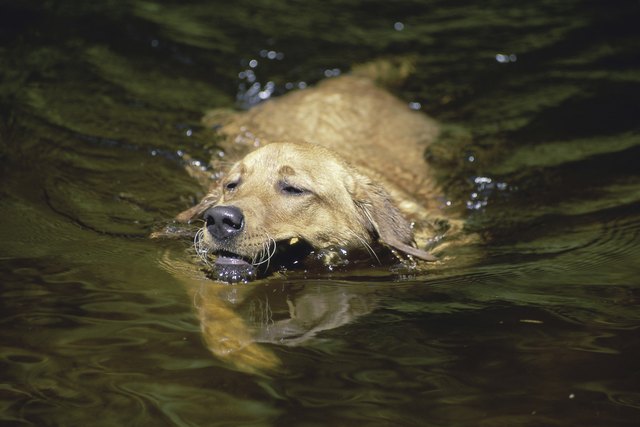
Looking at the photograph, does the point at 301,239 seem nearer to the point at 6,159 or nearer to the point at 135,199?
the point at 135,199

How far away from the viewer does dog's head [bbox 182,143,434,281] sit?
5.00m

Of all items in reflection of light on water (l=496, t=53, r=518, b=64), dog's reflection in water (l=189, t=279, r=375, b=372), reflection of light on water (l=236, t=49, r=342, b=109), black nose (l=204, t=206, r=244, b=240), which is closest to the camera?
dog's reflection in water (l=189, t=279, r=375, b=372)

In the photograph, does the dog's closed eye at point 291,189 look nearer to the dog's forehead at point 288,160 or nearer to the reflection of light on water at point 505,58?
the dog's forehead at point 288,160

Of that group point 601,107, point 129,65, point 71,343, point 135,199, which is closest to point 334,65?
point 129,65

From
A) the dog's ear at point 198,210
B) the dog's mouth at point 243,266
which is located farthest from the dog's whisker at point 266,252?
the dog's ear at point 198,210

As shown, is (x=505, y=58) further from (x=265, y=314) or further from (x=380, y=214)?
(x=265, y=314)

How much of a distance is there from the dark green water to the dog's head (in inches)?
11.8

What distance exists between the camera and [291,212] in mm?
5363

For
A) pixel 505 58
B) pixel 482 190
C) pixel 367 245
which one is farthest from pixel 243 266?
pixel 505 58

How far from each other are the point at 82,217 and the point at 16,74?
3580 mm

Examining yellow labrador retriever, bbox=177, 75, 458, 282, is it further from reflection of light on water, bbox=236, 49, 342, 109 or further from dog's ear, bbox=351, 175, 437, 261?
reflection of light on water, bbox=236, 49, 342, 109

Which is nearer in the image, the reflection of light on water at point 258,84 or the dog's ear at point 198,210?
the dog's ear at point 198,210

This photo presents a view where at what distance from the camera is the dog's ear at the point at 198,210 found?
19.7 feet

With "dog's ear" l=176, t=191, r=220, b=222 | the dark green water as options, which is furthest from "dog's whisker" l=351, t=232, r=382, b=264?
"dog's ear" l=176, t=191, r=220, b=222
